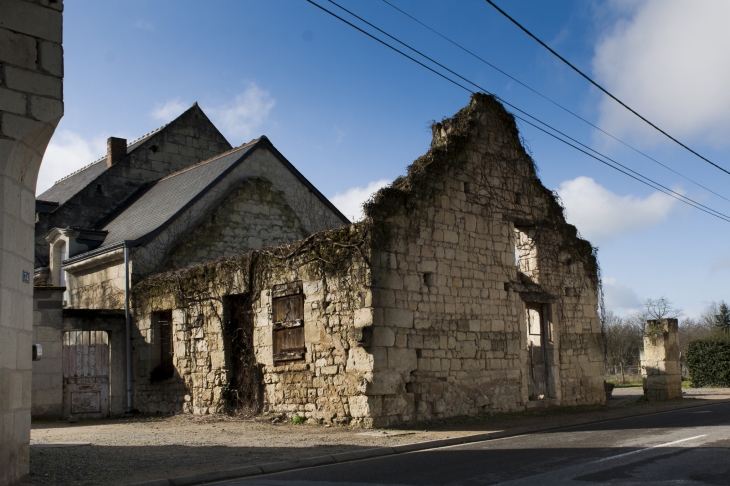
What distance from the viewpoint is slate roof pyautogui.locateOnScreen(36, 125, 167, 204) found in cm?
2323

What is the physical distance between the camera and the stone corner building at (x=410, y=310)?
1186 cm

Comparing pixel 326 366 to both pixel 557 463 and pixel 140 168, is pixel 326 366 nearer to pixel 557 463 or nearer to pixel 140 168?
pixel 557 463

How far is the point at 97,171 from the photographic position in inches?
948

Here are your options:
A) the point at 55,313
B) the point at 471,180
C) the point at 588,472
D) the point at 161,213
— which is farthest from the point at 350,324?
the point at 161,213

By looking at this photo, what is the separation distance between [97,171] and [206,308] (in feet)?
38.2

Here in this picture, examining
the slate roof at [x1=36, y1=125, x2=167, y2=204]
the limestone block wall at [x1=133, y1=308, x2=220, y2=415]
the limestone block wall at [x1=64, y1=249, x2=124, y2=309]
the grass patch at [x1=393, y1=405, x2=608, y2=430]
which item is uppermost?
the slate roof at [x1=36, y1=125, x2=167, y2=204]

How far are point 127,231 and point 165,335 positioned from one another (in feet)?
12.4

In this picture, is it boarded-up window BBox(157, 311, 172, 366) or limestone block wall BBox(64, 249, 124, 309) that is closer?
boarded-up window BBox(157, 311, 172, 366)

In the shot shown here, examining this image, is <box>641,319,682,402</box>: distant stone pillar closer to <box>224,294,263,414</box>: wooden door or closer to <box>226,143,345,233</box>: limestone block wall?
<box>226,143,345,233</box>: limestone block wall

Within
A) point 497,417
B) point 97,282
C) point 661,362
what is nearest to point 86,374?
point 97,282

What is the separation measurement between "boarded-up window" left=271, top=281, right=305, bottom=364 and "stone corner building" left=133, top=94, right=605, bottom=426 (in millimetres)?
32

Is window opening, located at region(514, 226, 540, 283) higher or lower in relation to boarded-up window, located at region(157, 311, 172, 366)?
higher

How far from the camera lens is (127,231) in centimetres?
1877

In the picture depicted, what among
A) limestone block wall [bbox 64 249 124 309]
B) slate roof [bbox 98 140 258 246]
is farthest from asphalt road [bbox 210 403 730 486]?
slate roof [bbox 98 140 258 246]
